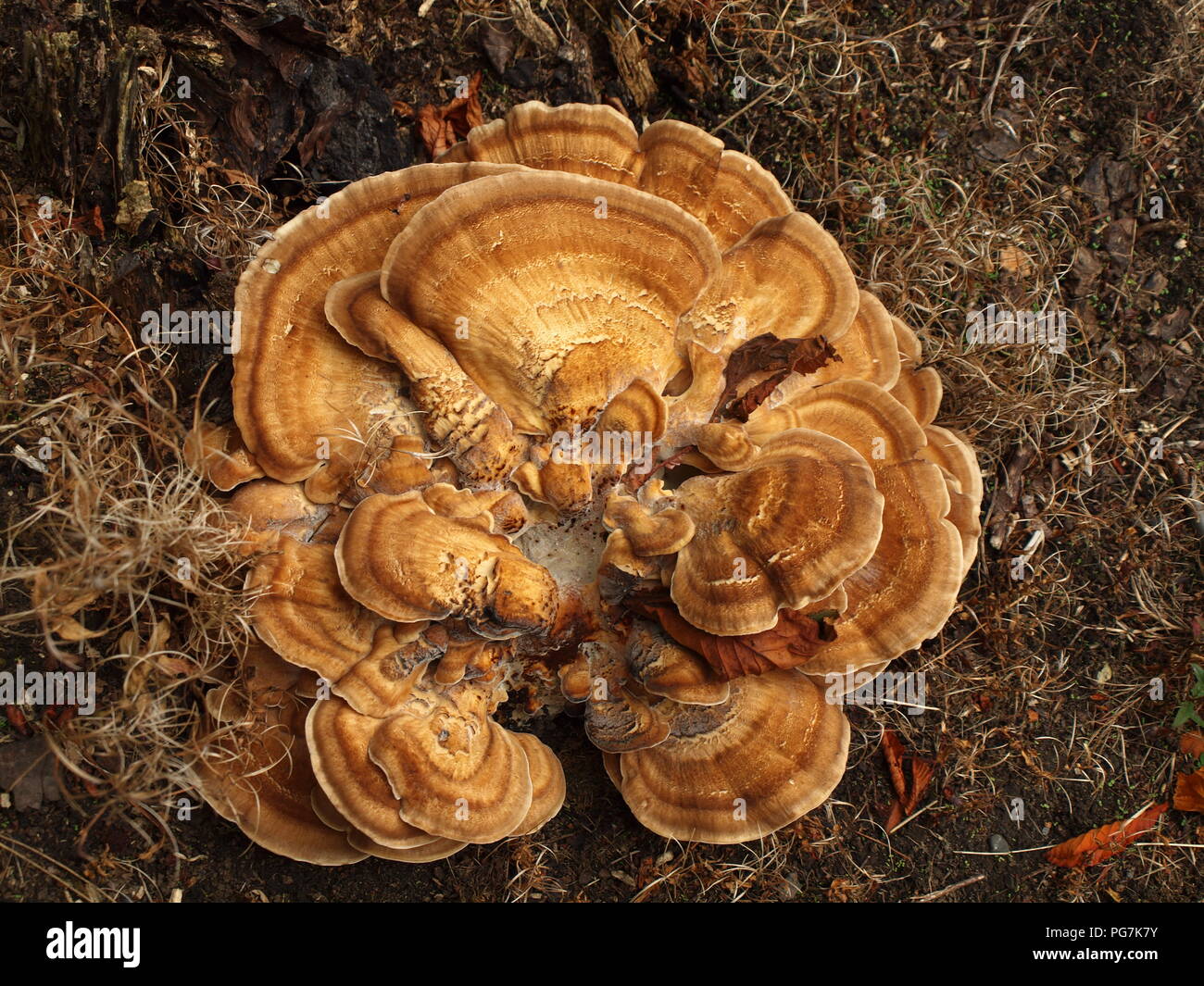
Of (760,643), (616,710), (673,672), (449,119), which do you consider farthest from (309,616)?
(449,119)

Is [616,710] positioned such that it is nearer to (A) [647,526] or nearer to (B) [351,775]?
(A) [647,526]

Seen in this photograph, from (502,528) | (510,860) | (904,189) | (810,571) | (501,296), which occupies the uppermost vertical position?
(904,189)

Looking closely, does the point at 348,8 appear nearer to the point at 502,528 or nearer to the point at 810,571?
the point at 502,528

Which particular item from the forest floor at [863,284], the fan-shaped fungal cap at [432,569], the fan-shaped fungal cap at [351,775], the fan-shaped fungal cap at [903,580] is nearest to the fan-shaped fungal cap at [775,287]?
the fan-shaped fungal cap at [903,580]

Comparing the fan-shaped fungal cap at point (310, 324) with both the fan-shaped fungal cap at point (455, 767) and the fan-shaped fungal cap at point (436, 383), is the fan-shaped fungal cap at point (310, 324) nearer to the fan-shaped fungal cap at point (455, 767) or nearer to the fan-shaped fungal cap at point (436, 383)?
the fan-shaped fungal cap at point (436, 383)

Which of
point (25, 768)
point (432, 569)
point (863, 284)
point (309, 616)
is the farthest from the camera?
point (863, 284)

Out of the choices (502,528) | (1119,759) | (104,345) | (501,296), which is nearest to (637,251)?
(501,296)
